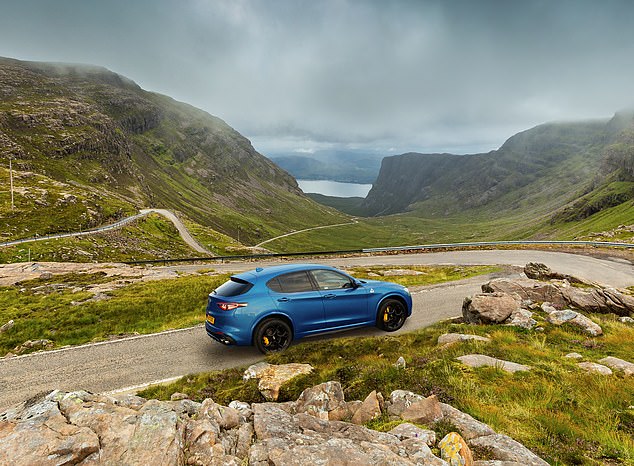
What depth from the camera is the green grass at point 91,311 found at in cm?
1302

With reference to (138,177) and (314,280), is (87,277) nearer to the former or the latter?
(314,280)

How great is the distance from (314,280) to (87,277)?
21202 mm

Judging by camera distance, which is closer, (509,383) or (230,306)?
(509,383)

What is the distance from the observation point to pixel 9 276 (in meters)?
23.1

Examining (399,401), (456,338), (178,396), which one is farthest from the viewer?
(456,338)

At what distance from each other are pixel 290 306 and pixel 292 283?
2.35 feet

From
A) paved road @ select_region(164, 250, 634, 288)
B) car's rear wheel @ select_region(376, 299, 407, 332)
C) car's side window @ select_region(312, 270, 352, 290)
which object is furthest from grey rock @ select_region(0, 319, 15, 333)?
paved road @ select_region(164, 250, 634, 288)

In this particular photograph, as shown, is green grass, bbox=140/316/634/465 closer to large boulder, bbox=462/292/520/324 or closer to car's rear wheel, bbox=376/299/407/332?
large boulder, bbox=462/292/520/324

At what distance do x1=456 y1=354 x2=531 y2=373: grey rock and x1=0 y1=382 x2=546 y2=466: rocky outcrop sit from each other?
2269 mm

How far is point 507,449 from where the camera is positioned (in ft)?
13.8

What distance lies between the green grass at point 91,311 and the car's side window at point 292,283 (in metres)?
5.40

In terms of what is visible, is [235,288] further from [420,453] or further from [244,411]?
[420,453]

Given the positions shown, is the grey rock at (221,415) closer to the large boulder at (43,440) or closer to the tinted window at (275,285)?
the large boulder at (43,440)

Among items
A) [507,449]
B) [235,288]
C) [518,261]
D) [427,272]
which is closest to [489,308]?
[507,449]
